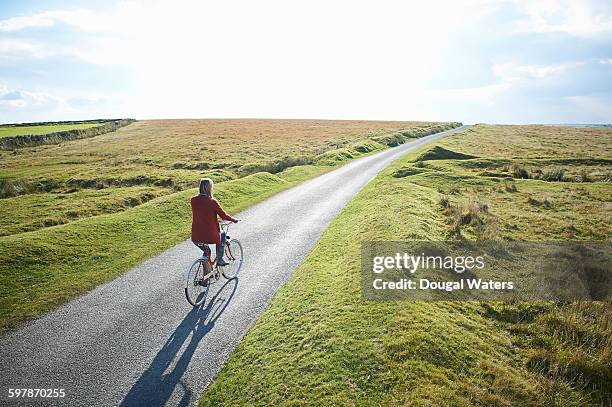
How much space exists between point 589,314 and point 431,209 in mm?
10538

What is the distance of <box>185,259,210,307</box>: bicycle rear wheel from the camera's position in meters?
9.97

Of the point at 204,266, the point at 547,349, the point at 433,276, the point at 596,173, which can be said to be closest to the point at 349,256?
A: the point at 433,276

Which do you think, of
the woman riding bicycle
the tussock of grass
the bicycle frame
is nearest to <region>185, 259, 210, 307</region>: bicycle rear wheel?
the bicycle frame

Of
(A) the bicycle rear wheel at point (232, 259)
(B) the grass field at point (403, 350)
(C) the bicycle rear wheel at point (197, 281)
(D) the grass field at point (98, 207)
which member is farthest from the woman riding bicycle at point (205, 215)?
(D) the grass field at point (98, 207)

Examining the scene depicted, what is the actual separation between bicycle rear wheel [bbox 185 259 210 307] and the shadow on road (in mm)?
333

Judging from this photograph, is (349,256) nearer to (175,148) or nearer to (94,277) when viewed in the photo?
(94,277)

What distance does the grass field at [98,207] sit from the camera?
1165cm

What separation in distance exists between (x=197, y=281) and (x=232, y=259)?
6.63 ft

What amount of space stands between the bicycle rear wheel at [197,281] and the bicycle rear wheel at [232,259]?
3.33 feet

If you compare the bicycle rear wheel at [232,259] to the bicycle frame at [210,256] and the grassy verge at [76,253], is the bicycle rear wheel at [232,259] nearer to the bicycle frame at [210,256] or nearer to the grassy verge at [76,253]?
the bicycle frame at [210,256]

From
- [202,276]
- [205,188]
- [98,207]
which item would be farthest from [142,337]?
[98,207]

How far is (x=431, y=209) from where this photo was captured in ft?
65.1

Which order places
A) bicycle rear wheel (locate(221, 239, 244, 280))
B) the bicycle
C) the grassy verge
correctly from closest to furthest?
the bicycle
the grassy verge
bicycle rear wheel (locate(221, 239, 244, 280))

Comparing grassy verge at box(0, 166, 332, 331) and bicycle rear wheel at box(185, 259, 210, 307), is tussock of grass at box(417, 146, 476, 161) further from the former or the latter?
bicycle rear wheel at box(185, 259, 210, 307)
